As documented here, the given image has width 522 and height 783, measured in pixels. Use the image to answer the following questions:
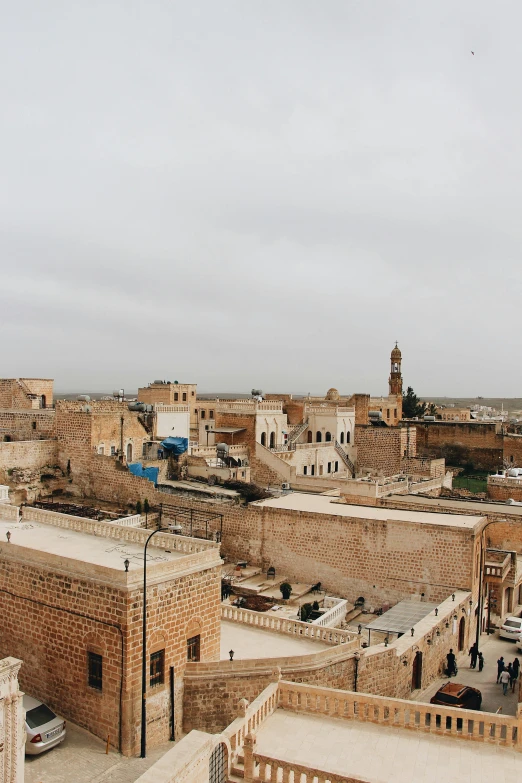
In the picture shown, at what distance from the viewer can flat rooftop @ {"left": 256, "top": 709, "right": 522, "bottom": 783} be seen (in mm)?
8984

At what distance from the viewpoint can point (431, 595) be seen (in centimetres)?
2138

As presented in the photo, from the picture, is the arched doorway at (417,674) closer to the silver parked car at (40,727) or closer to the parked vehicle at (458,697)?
the parked vehicle at (458,697)

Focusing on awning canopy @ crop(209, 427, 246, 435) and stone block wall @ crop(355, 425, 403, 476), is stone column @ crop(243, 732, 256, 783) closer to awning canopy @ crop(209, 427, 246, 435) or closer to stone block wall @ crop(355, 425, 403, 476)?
awning canopy @ crop(209, 427, 246, 435)

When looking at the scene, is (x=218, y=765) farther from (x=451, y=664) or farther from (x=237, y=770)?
(x=451, y=664)

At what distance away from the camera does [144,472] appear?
29.2 meters

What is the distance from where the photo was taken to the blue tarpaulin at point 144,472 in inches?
1144

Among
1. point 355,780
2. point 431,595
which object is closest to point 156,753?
point 355,780

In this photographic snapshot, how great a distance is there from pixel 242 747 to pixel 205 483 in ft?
69.7

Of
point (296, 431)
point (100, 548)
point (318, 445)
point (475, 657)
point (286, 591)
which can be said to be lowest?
point (475, 657)

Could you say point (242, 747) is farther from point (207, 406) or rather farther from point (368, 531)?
point (207, 406)

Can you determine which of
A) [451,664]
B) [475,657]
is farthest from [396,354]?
[451,664]

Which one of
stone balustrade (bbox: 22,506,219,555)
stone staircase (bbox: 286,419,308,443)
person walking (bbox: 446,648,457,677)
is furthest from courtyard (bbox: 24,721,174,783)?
stone staircase (bbox: 286,419,308,443)

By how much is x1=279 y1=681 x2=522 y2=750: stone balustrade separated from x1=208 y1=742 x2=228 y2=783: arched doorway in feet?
6.45

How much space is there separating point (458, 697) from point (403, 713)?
17.6 feet
